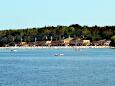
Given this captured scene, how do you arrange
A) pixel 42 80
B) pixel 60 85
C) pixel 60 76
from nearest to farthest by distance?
1. pixel 60 85
2. pixel 42 80
3. pixel 60 76

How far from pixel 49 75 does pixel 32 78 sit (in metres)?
4.19

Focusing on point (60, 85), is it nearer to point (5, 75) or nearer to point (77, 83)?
point (77, 83)

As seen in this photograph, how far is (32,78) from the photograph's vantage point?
60375 millimetres

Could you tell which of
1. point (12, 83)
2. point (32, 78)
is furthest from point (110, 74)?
point (12, 83)

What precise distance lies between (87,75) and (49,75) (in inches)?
154

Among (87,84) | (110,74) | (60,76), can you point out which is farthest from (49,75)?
(87,84)

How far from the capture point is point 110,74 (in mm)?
64312

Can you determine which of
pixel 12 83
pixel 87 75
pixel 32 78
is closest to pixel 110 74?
pixel 87 75

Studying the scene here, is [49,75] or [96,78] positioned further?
[49,75]

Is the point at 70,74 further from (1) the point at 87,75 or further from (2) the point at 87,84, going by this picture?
(2) the point at 87,84

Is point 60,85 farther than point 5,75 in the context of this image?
No

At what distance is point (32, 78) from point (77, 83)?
275 inches

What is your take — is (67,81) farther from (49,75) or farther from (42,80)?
(49,75)

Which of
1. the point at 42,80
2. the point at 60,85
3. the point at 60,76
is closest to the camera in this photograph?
the point at 60,85
